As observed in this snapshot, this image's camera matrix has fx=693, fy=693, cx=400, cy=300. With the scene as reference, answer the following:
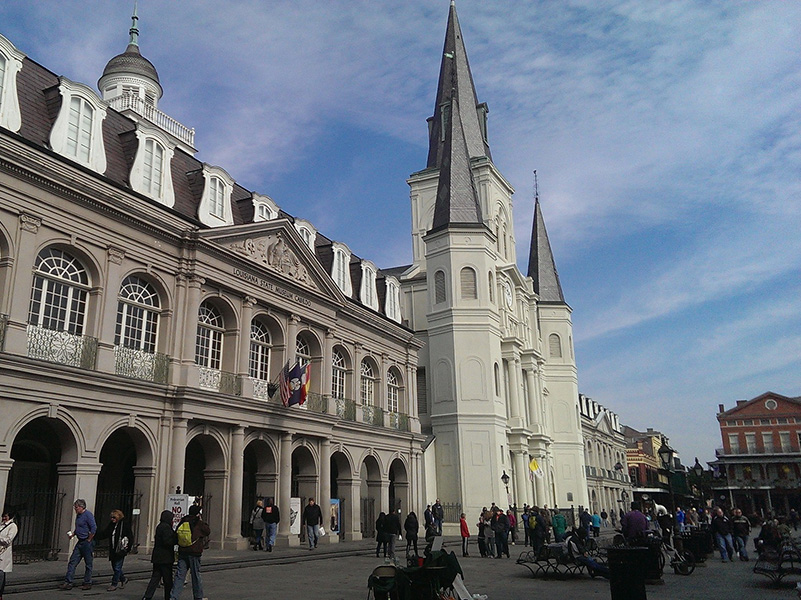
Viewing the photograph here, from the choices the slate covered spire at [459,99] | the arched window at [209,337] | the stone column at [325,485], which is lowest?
the stone column at [325,485]

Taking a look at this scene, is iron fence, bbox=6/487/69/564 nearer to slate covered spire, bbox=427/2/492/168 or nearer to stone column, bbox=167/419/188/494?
stone column, bbox=167/419/188/494

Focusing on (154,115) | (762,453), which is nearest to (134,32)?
(154,115)

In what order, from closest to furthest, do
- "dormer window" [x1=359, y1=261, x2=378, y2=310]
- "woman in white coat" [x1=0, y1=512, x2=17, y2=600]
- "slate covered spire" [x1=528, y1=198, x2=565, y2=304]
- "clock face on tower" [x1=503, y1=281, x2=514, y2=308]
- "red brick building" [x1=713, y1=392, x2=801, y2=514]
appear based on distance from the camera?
1. "woman in white coat" [x1=0, y1=512, x2=17, y2=600]
2. "dormer window" [x1=359, y1=261, x2=378, y2=310]
3. "clock face on tower" [x1=503, y1=281, x2=514, y2=308]
4. "slate covered spire" [x1=528, y1=198, x2=565, y2=304]
5. "red brick building" [x1=713, y1=392, x2=801, y2=514]

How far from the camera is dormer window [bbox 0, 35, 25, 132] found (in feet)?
57.3

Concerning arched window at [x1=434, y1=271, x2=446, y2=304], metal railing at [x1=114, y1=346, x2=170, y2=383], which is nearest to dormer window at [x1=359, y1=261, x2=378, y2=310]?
arched window at [x1=434, y1=271, x2=446, y2=304]

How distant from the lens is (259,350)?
1014 inches

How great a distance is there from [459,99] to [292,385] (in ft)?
101

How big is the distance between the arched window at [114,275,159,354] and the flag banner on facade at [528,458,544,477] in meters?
25.2

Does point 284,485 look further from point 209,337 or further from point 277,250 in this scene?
point 277,250

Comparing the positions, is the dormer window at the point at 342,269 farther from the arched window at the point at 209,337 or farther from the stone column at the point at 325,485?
the arched window at the point at 209,337

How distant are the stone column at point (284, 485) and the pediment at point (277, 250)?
6102 millimetres

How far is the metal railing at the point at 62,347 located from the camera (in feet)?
56.0

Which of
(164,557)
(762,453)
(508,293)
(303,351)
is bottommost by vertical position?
(164,557)

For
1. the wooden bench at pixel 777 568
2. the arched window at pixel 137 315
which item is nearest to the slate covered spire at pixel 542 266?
the arched window at pixel 137 315
